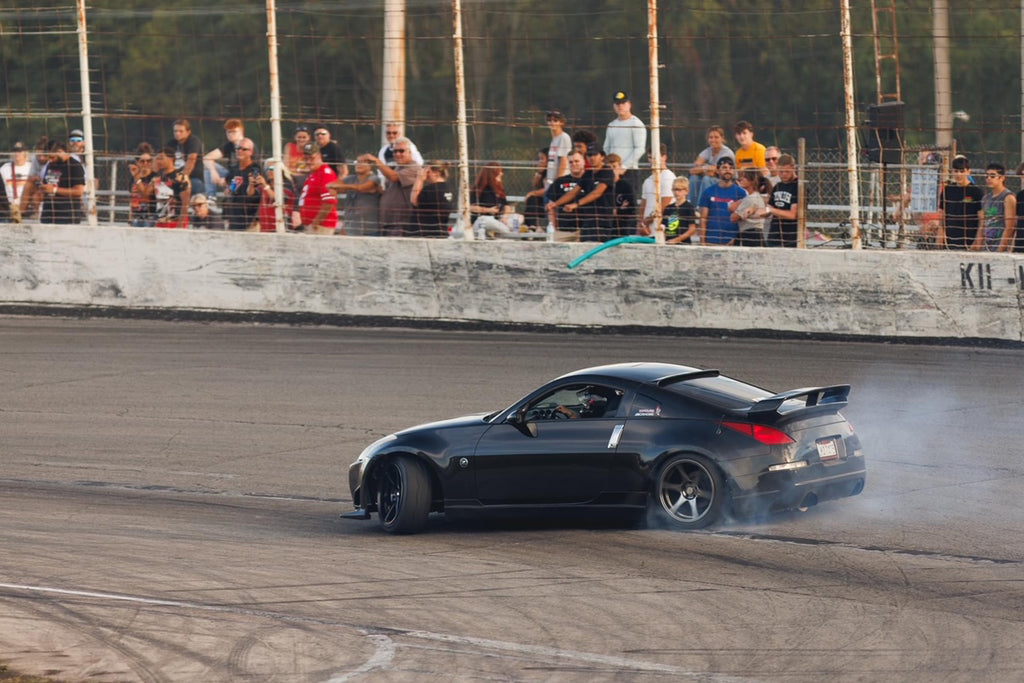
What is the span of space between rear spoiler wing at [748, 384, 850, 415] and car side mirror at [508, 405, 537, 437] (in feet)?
4.80

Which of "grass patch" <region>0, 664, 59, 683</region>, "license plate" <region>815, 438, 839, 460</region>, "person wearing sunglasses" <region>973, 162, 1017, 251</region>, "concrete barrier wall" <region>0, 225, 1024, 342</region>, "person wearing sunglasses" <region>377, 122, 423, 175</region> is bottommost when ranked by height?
"grass patch" <region>0, 664, 59, 683</region>

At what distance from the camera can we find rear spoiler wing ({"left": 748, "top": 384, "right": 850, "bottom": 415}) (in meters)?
10.1

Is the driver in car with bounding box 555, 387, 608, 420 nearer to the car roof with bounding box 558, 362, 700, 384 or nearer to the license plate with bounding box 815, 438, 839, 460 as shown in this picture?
the car roof with bounding box 558, 362, 700, 384

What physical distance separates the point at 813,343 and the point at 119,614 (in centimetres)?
1003

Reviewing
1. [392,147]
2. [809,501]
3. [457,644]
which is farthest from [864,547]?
[392,147]

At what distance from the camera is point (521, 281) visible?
18875 millimetres

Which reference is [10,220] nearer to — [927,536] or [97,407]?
[97,407]

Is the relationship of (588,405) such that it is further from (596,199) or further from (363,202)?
(363,202)

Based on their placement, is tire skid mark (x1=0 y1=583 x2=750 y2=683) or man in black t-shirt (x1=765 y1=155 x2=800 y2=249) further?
man in black t-shirt (x1=765 y1=155 x2=800 y2=249)

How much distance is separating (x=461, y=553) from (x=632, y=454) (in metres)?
1.26

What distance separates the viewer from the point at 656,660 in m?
7.56

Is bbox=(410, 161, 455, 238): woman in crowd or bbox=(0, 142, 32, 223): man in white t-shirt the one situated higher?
bbox=(0, 142, 32, 223): man in white t-shirt

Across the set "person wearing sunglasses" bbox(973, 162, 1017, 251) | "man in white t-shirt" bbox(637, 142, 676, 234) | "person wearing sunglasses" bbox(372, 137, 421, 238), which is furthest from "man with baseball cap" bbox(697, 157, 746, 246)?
"person wearing sunglasses" bbox(372, 137, 421, 238)

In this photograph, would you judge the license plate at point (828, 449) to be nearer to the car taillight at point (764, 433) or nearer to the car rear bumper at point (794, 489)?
the car rear bumper at point (794, 489)
